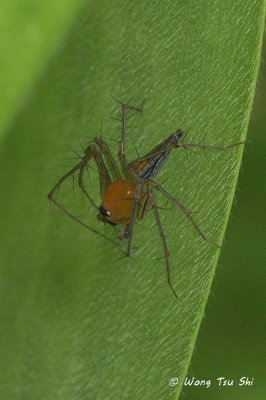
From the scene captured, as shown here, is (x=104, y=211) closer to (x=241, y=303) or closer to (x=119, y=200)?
(x=119, y=200)

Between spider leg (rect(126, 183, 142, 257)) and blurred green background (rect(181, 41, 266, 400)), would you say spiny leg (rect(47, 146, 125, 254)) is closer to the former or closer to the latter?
spider leg (rect(126, 183, 142, 257))

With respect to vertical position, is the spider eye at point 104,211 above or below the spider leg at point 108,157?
below

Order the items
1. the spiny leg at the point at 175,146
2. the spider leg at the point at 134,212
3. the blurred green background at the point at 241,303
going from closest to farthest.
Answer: the spiny leg at the point at 175,146, the spider leg at the point at 134,212, the blurred green background at the point at 241,303

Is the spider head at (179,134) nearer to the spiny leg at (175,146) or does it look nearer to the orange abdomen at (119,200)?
the spiny leg at (175,146)

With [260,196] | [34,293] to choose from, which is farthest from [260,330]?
[34,293]

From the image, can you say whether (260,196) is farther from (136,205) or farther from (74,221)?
(74,221)

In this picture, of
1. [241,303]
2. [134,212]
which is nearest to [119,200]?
[134,212]

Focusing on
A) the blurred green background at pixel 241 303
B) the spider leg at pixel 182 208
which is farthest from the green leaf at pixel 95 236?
the blurred green background at pixel 241 303

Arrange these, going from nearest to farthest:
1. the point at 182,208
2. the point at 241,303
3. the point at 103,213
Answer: the point at 182,208
the point at 103,213
the point at 241,303
